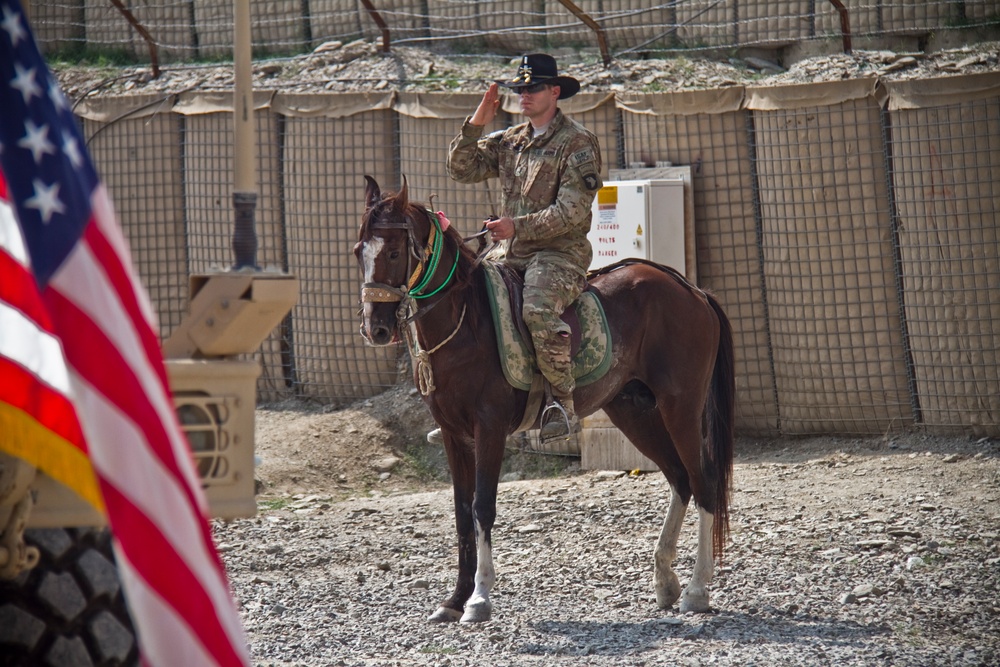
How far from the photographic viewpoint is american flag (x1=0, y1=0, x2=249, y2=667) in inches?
79.5

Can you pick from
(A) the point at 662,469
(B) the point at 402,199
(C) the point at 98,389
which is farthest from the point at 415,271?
(C) the point at 98,389

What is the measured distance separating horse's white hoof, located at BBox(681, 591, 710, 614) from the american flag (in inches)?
168

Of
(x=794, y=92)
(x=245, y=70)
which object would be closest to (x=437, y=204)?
(x=794, y=92)

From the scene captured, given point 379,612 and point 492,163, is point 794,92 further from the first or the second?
point 379,612

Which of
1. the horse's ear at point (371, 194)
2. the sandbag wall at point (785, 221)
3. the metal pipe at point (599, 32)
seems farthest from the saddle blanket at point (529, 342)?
the metal pipe at point (599, 32)

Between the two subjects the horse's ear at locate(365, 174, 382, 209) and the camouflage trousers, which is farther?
the camouflage trousers

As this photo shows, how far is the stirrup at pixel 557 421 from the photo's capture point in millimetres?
6273

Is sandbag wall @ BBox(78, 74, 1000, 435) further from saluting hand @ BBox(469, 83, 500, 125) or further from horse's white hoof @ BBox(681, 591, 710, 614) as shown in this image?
horse's white hoof @ BBox(681, 591, 710, 614)

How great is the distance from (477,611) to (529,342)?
1383 mm

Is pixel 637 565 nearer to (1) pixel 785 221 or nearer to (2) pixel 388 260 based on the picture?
(2) pixel 388 260

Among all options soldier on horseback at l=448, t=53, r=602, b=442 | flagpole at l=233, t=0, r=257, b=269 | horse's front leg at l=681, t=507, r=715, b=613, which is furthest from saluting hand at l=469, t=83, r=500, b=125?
flagpole at l=233, t=0, r=257, b=269

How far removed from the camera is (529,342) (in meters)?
6.28

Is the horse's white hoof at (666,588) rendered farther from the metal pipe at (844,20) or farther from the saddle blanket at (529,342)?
the metal pipe at (844,20)

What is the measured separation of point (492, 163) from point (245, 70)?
158 inches
